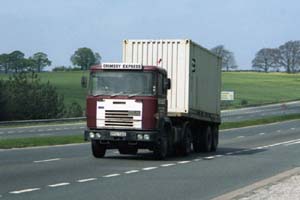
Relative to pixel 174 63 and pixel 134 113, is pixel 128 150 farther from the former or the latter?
pixel 174 63

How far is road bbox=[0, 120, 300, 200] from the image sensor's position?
13688mm

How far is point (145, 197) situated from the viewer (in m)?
13.1

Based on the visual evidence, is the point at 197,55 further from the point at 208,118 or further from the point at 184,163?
the point at 184,163

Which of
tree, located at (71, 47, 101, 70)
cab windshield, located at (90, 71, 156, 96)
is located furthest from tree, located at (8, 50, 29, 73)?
cab windshield, located at (90, 71, 156, 96)

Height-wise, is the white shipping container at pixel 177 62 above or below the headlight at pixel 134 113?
above

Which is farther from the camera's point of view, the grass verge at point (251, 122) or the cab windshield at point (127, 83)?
the grass verge at point (251, 122)

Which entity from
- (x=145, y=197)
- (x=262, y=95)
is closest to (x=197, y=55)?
(x=145, y=197)

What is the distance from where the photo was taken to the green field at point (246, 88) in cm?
9831

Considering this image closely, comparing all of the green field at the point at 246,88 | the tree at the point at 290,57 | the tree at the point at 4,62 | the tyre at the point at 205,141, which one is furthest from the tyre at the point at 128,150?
the tree at the point at 290,57

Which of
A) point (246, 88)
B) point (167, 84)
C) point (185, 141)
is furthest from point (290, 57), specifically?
point (167, 84)

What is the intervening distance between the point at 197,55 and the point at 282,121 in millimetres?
39305

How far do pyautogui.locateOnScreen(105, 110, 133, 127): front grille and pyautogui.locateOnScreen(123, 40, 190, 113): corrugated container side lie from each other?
3084mm

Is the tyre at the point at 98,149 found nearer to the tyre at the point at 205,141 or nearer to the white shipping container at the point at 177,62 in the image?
the white shipping container at the point at 177,62

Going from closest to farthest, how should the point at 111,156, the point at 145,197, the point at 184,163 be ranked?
1. the point at 145,197
2. the point at 184,163
3. the point at 111,156
